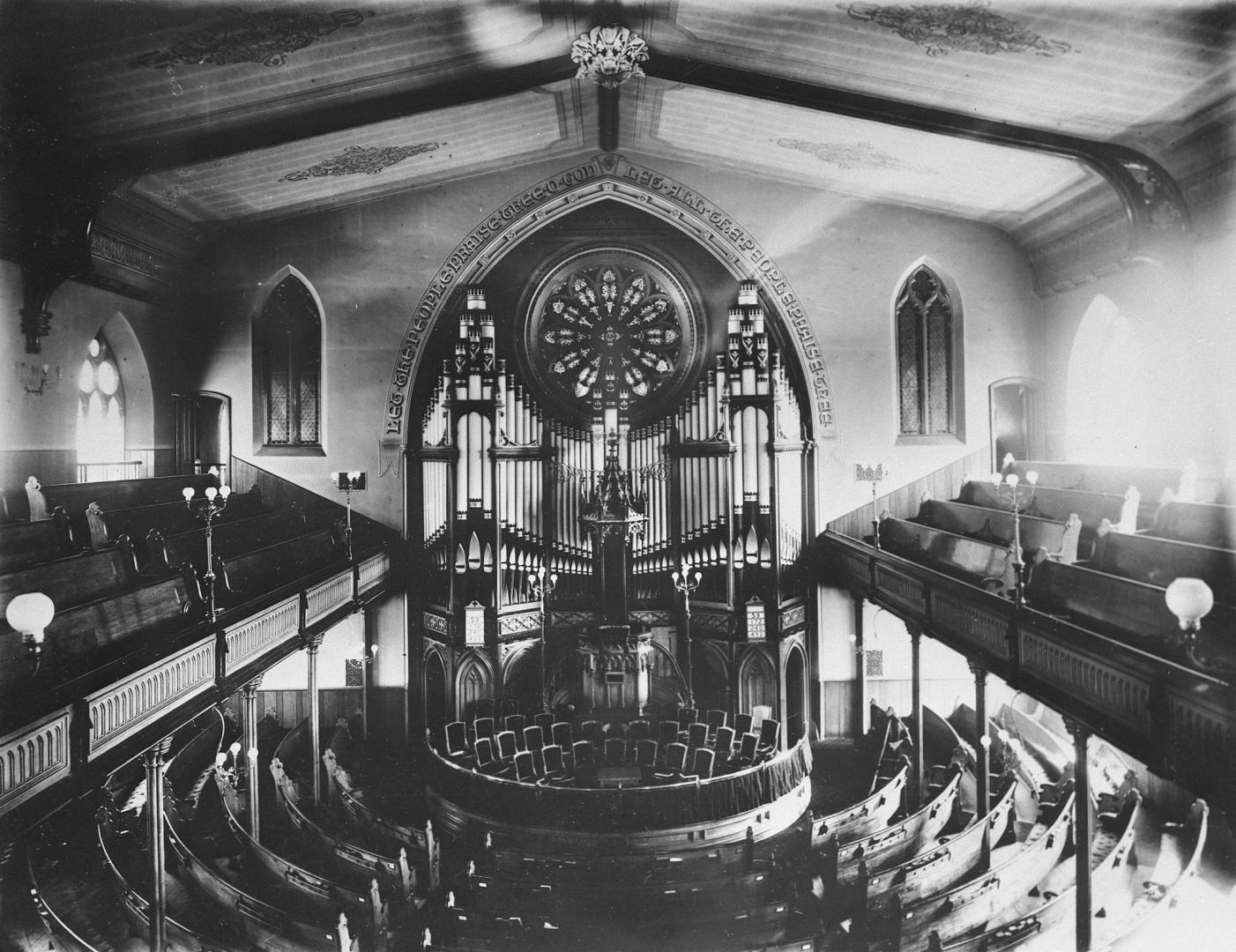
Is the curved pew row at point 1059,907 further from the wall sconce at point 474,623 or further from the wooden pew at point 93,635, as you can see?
the wall sconce at point 474,623

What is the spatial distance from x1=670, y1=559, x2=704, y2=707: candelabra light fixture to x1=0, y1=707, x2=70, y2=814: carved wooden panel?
33.5ft

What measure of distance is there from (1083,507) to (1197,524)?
2291 millimetres

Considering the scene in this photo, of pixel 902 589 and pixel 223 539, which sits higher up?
pixel 223 539

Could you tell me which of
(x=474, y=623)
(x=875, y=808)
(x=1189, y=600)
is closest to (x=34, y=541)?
(x=474, y=623)

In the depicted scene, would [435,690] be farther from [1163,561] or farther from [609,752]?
[1163,561]

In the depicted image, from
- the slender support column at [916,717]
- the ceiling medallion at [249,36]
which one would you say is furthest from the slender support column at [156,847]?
the slender support column at [916,717]

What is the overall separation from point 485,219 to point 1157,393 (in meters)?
11.9

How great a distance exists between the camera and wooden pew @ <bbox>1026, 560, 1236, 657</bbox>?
718 centimetres

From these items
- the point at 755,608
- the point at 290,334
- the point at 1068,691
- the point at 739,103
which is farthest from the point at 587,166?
the point at 1068,691

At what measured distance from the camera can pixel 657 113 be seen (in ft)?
46.3

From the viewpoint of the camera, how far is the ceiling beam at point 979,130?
428 inches

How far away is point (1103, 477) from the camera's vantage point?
12.6 m

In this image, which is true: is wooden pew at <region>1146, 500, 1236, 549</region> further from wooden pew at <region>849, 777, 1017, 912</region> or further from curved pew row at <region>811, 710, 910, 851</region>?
curved pew row at <region>811, 710, 910, 851</region>

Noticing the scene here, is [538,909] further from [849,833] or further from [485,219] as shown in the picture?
[485,219]
